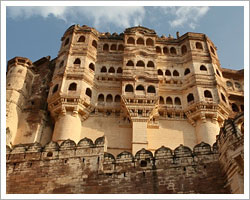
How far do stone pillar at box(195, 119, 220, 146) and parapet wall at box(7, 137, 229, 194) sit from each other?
7.23 meters

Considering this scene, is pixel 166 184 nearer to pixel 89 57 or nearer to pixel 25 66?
pixel 89 57

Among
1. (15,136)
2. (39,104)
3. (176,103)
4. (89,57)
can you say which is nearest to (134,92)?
(176,103)

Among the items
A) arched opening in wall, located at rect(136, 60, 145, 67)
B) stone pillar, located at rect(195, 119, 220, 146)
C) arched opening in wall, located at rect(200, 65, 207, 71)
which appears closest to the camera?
stone pillar, located at rect(195, 119, 220, 146)

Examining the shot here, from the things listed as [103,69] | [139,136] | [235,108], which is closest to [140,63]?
[103,69]

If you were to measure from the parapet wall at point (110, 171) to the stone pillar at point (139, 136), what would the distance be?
222 inches

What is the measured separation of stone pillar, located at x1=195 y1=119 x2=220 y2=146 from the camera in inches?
728

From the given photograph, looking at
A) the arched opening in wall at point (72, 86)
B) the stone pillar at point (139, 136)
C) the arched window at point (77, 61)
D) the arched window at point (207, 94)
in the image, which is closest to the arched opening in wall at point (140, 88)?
the stone pillar at point (139, 136)

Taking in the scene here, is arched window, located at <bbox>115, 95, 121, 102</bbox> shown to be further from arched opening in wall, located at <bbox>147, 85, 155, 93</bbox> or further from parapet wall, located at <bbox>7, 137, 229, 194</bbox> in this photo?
parapet wall, located at <bbox>7, 137, 229, 194</bbox>

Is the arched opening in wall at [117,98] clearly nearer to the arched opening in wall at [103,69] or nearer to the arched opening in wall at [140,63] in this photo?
the arched opening in wall at [103,69]

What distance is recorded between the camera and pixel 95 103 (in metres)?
20.7

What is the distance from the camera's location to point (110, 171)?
37.7 feet

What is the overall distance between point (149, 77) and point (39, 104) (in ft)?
24.8

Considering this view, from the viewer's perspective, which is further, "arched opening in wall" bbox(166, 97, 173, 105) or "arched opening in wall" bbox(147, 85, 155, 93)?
"arched opening in wall" bbox(166, 97, 173, 105)

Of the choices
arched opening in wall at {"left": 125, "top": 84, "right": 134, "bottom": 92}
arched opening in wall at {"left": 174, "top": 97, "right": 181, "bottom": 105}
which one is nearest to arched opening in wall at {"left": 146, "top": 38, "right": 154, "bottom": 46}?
arched opening in wall at {"left": 125, "top": 84, "right": 134, "bottom": 92}
